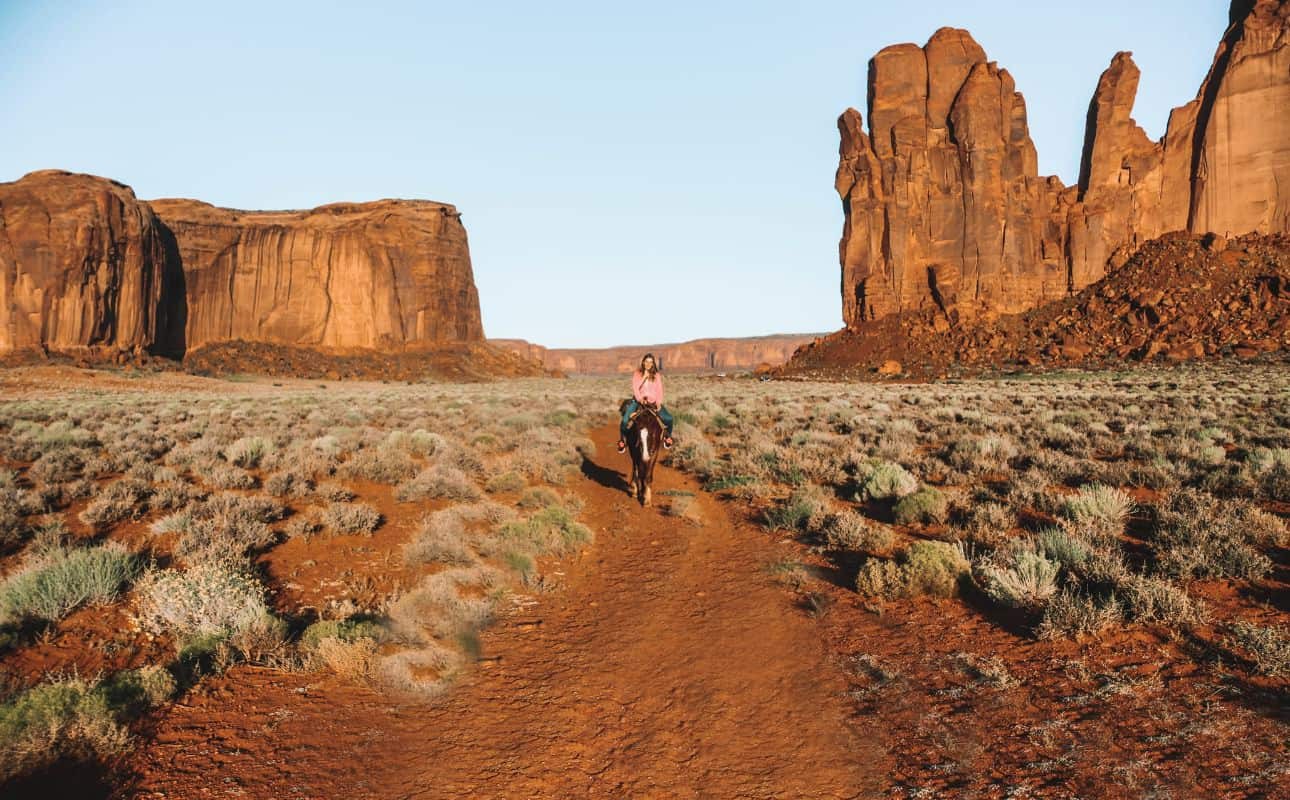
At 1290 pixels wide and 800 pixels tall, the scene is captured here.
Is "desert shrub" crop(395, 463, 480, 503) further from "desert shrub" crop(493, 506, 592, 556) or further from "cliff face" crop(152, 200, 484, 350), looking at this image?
"cliff face" crop(152, 200, 484, 350)

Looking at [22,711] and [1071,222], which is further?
[1071,222]

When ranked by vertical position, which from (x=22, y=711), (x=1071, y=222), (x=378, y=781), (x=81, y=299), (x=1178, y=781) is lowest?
(x=378, y=781)

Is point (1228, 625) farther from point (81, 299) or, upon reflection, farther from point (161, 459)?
point (81, 299)

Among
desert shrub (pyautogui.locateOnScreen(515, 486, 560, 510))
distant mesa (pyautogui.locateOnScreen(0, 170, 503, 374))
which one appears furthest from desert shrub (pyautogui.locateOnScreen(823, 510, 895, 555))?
distant mesa (pyautogui.locateOnScreen(0, 170, 503, 374))

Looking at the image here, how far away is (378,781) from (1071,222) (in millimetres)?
86915

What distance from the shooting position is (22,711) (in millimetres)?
3430

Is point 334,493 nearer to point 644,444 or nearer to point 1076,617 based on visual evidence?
point 644,444

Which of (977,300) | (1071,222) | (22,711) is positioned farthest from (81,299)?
(1071,222)

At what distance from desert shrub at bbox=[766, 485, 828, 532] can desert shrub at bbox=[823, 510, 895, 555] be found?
61 cm

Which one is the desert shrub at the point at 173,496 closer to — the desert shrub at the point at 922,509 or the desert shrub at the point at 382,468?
the desert shrub at the point at 382,468

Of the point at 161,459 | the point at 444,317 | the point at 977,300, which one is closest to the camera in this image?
the point at 161,459

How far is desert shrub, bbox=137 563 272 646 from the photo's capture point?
4.92 m

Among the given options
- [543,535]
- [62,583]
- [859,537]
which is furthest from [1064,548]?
[62,583]

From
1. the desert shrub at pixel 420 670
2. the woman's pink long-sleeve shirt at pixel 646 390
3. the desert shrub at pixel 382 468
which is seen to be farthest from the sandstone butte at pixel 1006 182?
the desert shrub at pixel 420 670
